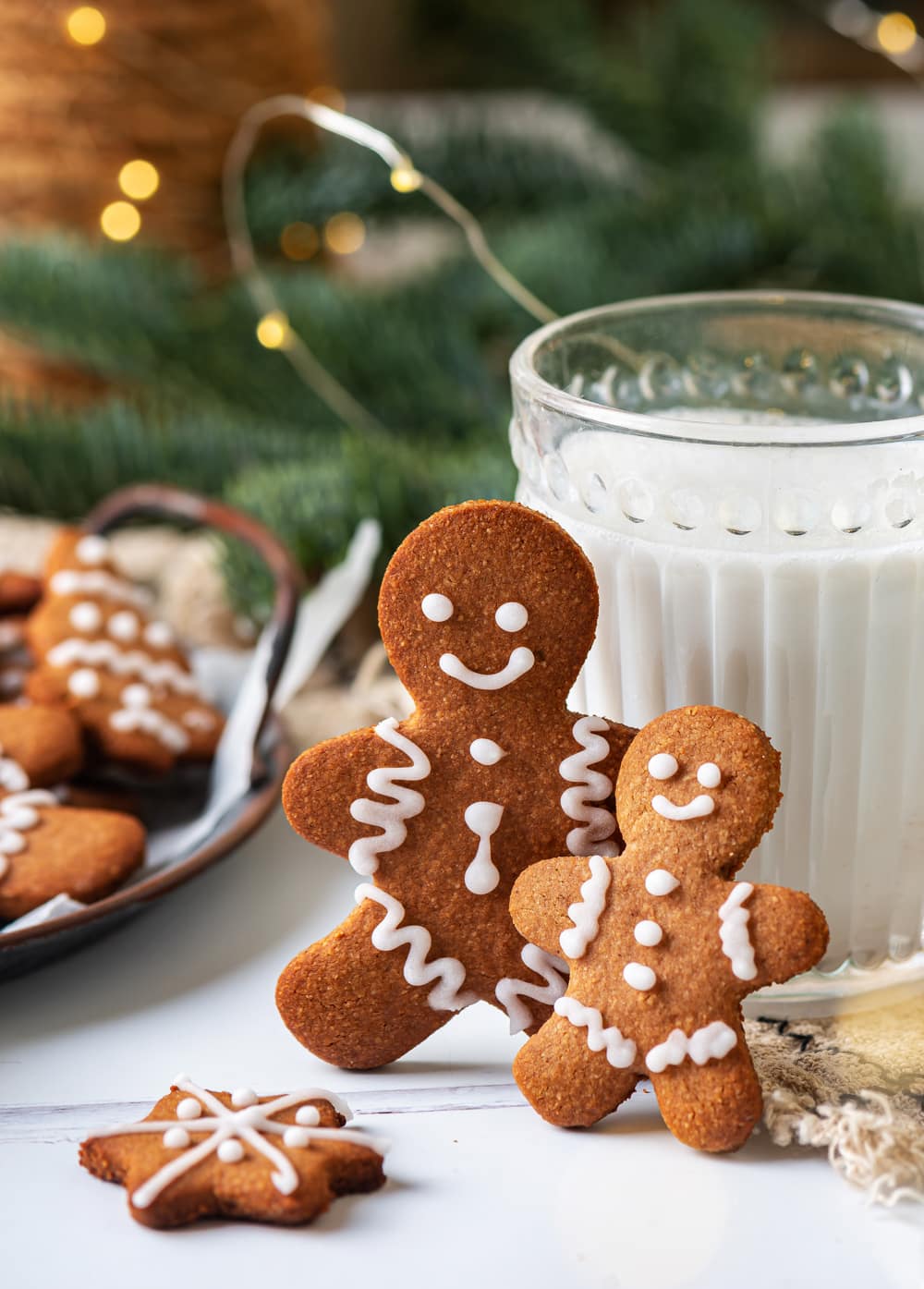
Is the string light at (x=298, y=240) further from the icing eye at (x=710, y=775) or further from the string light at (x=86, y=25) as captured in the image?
the icing eye at (x=710, y=775)

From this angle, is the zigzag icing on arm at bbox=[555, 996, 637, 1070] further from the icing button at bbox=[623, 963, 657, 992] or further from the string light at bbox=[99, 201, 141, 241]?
the string light at bbox=[99, 201, 141, 241]

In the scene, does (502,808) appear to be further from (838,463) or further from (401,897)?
(838,463)

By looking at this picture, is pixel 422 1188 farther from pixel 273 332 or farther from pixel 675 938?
pixel 273 332

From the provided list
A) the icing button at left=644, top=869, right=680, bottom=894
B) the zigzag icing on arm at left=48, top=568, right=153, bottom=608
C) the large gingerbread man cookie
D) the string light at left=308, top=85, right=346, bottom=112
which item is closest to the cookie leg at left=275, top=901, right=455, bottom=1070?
the large gingerbread man cookie

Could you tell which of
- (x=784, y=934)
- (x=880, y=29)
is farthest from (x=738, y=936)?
(x=880, y=29)

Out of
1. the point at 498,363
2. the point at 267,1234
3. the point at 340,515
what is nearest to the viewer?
the point at 267,1234

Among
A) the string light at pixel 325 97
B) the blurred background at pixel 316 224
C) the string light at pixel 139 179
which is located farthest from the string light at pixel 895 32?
the string light at pixel 139 179

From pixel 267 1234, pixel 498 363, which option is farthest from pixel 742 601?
pixel 498 363
